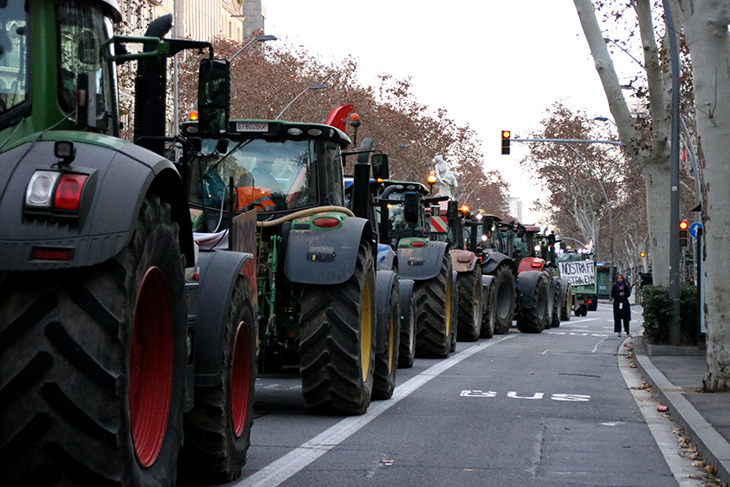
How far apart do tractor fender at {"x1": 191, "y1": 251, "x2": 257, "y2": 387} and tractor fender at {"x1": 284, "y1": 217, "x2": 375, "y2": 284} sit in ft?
10.2

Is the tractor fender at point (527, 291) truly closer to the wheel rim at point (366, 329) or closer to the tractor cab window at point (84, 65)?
the wheel rim at point (366, 329)

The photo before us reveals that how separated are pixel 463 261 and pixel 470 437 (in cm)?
1411

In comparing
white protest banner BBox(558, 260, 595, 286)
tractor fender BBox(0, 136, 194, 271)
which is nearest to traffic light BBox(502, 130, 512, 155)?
white protest banner BBox(558, 260, 595, 286)

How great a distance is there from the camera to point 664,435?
34.6 feet

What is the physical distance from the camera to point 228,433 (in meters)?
6.82

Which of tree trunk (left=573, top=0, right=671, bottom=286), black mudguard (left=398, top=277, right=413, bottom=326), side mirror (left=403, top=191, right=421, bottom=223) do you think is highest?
tree trunk (left=573, top=0, right=671, bottom=286)

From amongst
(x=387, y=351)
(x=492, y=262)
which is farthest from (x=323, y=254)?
(x=492, y=262)

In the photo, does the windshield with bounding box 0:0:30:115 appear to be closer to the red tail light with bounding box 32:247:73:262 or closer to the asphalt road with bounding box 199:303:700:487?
the red tail light with bounding box 32:247:73:262

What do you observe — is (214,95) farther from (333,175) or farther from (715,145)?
(715,145)

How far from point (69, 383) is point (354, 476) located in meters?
3.59

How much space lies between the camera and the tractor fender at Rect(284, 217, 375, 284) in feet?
33.7

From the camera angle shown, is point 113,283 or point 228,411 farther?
point 228,411

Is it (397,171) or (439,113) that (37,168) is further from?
(439,113)

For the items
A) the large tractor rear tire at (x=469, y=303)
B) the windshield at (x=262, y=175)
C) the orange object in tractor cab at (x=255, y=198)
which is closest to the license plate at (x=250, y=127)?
the windshield at (x=262, y=175)
